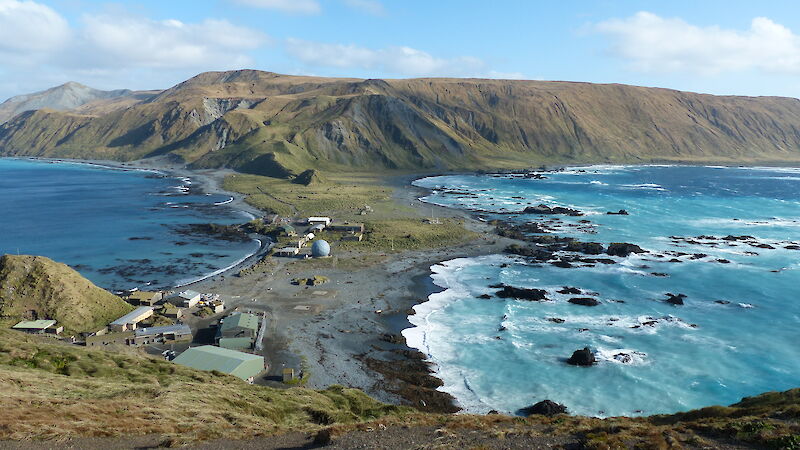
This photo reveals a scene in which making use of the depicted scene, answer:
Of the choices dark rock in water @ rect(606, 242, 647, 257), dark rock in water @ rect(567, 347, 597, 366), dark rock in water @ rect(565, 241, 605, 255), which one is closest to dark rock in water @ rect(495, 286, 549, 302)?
dark rock in water @ rect(567, 347, 597, 366)

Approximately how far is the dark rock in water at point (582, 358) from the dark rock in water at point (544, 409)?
8.14m

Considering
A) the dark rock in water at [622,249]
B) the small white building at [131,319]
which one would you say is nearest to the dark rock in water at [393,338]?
the small white building at [131,319]

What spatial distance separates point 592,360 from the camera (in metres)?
46.1

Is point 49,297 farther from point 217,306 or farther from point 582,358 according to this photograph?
point 582,358

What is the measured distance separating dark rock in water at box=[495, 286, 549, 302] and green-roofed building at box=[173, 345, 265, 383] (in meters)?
33.3

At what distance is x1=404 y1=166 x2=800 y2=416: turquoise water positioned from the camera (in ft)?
138

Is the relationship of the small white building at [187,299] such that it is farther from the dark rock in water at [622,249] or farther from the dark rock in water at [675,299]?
the dark rock in water at [622,249]

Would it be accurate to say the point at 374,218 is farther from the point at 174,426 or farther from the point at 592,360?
the point at 174,426

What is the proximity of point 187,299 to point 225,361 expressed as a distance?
18.5 metres

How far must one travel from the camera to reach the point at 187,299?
5797 cm

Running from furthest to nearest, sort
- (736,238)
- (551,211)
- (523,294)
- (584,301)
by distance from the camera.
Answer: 1. (551,211)
2. (736,238)
3. (523,294)
4. (584,301)

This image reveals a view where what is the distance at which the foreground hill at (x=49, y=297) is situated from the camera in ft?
165

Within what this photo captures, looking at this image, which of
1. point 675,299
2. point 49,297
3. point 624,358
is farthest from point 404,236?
point 49,297

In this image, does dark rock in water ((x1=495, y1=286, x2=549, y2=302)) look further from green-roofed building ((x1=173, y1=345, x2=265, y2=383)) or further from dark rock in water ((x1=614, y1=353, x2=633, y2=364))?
green-roofed building ((x1=173, y1=345, x2=265, y2=383))
